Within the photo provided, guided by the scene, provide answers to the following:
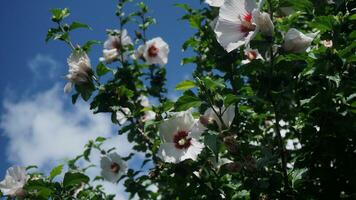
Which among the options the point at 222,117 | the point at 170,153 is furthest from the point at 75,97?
the point at 222,117

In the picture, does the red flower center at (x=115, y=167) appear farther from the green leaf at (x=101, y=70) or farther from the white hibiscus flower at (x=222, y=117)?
the white hibiscus flower at (x=222, y=117)

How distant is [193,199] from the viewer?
2.55m

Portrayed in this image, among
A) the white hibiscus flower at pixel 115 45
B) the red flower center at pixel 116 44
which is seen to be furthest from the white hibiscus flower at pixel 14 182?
the red flower center at pixel 116 44

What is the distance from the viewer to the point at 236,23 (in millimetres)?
2191

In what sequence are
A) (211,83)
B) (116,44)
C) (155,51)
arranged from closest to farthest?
(211,83) < (116,44) < (155,51)

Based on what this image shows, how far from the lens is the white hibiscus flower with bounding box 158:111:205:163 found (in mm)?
2398

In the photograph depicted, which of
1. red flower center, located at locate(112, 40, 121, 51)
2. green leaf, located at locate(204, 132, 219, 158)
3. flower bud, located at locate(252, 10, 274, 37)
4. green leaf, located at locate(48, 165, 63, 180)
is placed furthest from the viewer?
red flower center, located at locate(112, 40, 121, 51)

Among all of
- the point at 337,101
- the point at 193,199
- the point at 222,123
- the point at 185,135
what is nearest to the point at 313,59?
the point at 337,101

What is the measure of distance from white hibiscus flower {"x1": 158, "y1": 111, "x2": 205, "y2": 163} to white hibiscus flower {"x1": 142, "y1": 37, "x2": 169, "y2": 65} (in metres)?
2.48

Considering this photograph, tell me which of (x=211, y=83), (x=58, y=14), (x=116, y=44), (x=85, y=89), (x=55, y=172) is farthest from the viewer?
(x=116, y=44)

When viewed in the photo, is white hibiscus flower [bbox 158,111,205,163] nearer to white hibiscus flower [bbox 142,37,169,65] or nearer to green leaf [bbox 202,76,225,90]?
green leaf [bbox 202,76,225,90]

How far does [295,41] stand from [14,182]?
2.30 m

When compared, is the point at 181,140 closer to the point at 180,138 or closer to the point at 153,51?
the point at 180,138

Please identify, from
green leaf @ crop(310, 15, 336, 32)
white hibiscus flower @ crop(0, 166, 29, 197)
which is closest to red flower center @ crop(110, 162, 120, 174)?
white hibiscus flower @ crop(0, 166, 29, 197)
